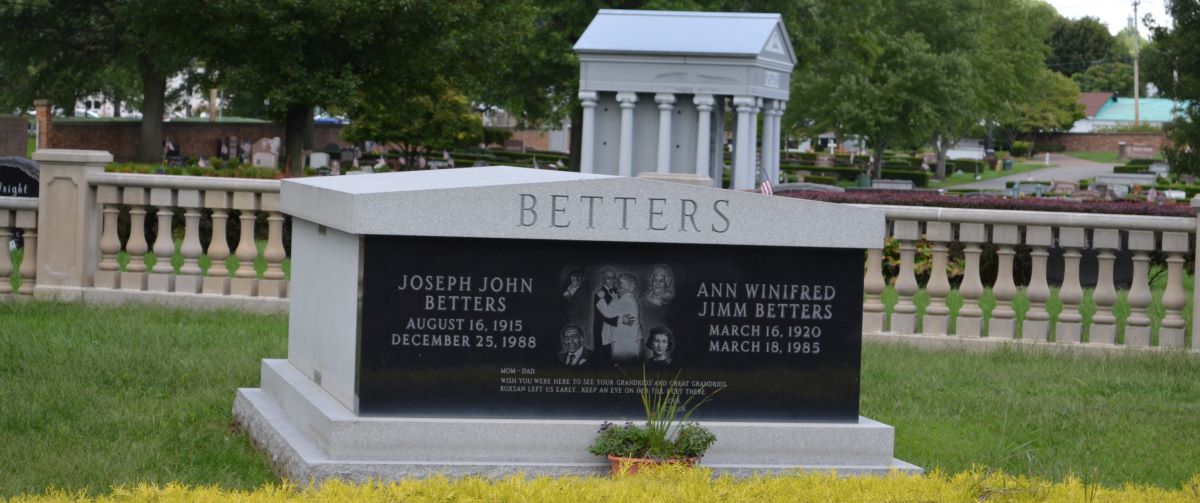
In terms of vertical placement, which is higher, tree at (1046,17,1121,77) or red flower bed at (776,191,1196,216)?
tree at (1046,17,1121,77)

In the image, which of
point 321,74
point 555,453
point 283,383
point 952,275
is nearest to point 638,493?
point 555,453

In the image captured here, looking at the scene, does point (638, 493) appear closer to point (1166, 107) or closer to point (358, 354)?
point (358, 354)

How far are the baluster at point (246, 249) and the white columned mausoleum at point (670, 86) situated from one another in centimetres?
1856

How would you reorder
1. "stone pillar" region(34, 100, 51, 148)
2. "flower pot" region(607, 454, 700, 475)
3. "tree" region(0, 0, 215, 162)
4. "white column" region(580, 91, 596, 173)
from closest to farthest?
"flower pot" region(607, 454, 700, 475) < "white column" region(580, 91, 596, 173) < "tree" region(0, 0, 215, 162) < "stone pillar" region(34, 100, 51, 148)

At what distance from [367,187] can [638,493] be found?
8.20 feet

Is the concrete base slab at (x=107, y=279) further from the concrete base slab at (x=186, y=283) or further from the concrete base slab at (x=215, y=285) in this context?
the concrete base slab at (x=215, y=285)

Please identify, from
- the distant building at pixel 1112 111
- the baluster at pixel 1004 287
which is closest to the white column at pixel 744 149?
the baluster at pixel 1004 287

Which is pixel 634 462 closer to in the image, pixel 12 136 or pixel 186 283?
pixel 186 283

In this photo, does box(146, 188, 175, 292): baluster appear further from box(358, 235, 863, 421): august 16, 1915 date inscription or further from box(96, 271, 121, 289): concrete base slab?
box(358, 235, 863, 421): august 16, 1915 date inscription

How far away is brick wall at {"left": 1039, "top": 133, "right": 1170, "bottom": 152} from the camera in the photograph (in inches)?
4144

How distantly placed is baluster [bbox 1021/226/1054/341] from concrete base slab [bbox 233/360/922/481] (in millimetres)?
4740

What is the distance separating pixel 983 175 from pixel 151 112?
46.6 metres

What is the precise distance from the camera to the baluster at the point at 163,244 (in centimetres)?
1190

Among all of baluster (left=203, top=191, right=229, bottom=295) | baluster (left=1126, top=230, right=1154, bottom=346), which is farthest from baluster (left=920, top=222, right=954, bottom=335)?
baluster (left=203, top=191, right=229, bottom=295)
